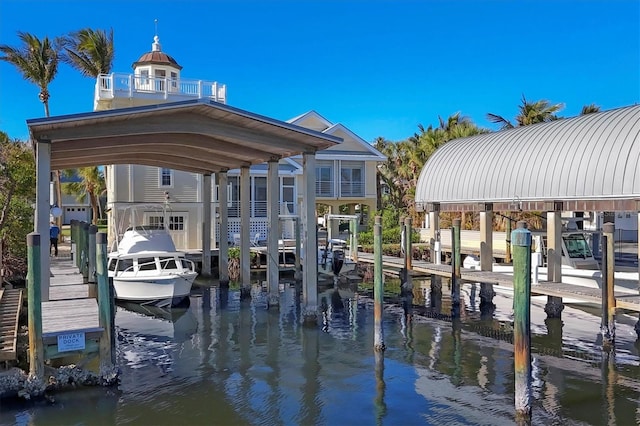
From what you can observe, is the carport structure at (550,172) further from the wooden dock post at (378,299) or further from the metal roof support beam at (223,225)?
the metal roof support beam at (223,225)

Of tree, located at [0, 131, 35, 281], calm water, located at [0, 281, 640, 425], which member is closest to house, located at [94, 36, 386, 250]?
tree, located at [0, 131, 35, 281]

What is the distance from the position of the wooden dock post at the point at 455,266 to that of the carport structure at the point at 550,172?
136cm

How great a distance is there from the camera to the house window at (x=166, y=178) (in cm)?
3188

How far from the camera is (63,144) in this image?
14.5 metres

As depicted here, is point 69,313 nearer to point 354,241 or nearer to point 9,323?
point 9,323

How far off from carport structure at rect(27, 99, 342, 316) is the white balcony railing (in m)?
10.7

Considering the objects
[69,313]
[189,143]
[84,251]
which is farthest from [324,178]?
[69,313]

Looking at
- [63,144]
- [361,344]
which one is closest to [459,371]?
[361,344]

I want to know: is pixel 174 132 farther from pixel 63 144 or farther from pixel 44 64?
pixel 44 64

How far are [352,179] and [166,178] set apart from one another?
13735mm

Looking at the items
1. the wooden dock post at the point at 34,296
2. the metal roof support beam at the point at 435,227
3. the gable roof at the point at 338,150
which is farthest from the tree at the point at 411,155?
the wooden dock post at the point at 34,296

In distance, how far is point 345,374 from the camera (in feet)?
41.2

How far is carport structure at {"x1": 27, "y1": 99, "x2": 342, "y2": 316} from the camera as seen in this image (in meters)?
13.0

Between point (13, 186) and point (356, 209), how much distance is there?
28750 millimetres
